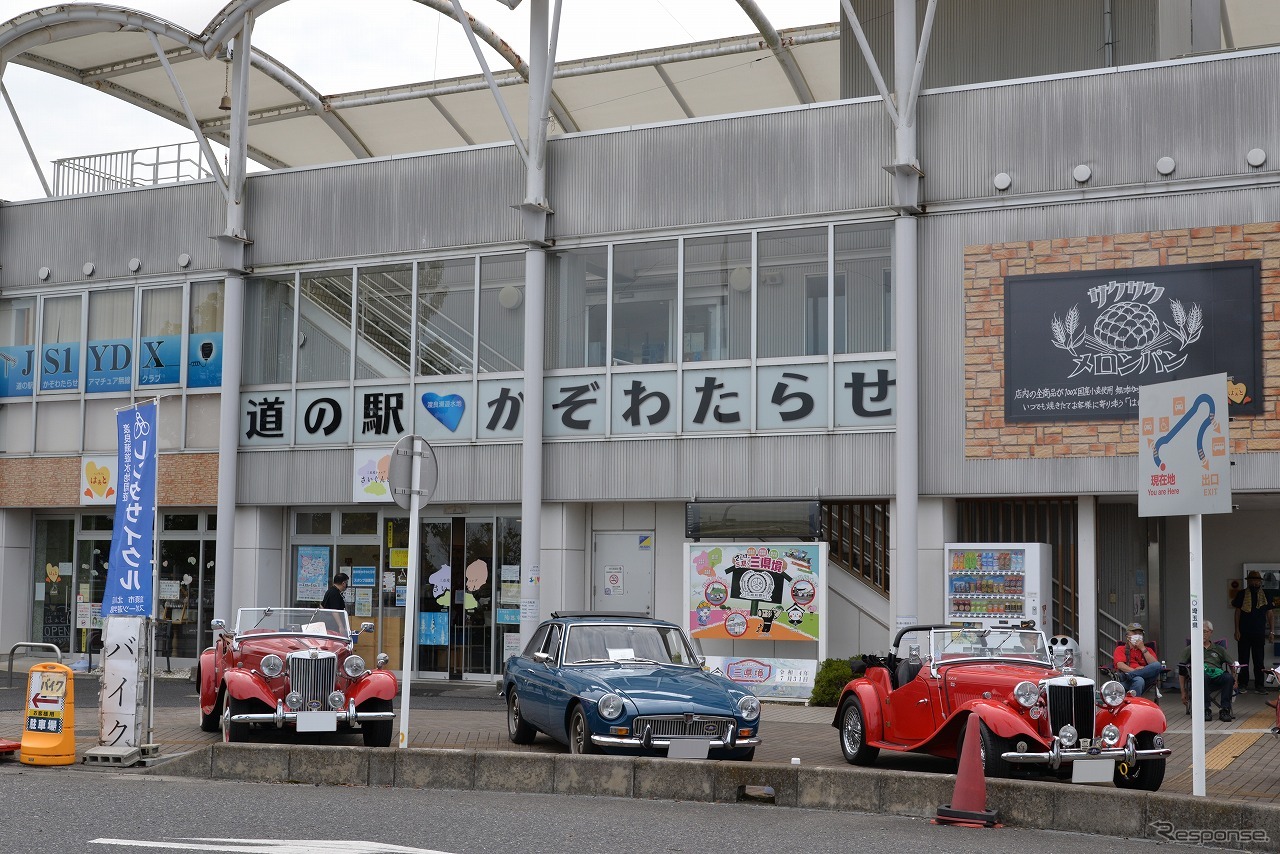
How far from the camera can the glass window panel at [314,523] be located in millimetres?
22250

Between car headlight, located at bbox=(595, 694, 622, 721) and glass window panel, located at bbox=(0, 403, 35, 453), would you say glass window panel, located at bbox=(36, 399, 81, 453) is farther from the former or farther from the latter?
car headlight, located at bbox=(595, 694, 622, 721)

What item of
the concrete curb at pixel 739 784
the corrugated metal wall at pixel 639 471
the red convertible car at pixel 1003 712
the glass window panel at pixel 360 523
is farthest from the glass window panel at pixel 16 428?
the red convertible car at pixel 1003 712

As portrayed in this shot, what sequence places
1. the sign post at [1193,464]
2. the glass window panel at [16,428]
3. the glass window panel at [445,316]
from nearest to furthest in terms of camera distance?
the sign post at [1193,464]
the glass window panel at [445,316]
the glass window panel at [16,428]

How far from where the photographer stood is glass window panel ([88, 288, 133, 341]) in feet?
77.6

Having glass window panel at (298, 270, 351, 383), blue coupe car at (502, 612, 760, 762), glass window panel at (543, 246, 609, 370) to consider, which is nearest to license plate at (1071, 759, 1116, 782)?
blue coupe car at (502, 612, 760, 762)

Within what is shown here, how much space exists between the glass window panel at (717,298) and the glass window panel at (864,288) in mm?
1328

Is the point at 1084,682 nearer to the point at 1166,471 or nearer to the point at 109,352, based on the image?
the point at 1166,471

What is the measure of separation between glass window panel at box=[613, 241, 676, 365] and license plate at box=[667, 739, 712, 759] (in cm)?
912

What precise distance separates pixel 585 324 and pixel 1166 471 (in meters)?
11.4

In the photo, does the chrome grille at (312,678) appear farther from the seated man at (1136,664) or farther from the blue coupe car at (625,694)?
the seated man at (1136,664)

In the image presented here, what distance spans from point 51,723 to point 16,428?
13761 millimetres

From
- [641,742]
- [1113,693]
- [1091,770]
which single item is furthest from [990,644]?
[641,742]

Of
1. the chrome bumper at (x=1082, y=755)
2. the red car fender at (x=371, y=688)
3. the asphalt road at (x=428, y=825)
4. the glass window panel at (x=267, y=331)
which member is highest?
the glass window panel at (x=267, y=331)

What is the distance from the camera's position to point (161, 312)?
23.4 meters
